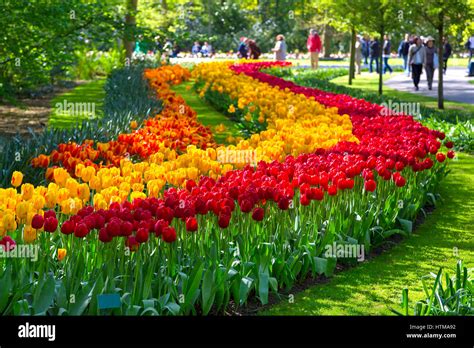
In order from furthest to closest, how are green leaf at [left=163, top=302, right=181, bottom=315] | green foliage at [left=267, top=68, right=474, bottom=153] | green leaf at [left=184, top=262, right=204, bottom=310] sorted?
1. green foliage at [left=267, top=68, right=474, bottom=153]
2. green leaf at [left=184, top=262, right=204, bottom=310]
3. green leaf at [left=163, top=302, right=181, bottom=315]

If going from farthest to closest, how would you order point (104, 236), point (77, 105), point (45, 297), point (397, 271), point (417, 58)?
point (417, 58)
point (77, 105)
point (397, 271)
point (104, 236)
point (45, 297)

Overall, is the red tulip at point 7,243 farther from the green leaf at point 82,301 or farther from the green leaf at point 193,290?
the green leaf at point 193,290

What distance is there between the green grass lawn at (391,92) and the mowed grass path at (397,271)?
1090cm

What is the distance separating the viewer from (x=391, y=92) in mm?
24609

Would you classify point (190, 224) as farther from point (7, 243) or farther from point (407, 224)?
point (407, 224)

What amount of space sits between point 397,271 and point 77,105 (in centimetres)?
1311

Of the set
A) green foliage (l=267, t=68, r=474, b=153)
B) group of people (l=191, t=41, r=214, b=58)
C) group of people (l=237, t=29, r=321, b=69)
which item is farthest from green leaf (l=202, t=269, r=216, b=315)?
group of people (l=191, t=41, r=214, b=58)

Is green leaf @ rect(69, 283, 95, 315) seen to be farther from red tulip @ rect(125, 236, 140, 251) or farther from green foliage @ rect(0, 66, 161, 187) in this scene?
green foliage @ rect(0, 66, 161, 187)

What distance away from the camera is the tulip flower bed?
508cm

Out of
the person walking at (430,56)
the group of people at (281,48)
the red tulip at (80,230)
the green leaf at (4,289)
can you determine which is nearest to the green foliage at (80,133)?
the red tulip at (80,230)

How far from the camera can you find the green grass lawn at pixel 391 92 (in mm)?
20125

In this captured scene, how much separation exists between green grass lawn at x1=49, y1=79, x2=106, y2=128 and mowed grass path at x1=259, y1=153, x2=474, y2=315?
5.27m

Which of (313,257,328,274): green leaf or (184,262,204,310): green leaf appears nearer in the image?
(184,262,204,310): green leaf

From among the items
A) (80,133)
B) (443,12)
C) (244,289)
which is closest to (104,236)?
(244,289)
